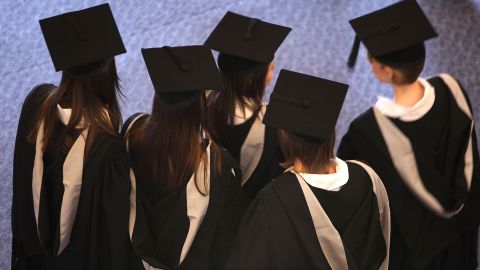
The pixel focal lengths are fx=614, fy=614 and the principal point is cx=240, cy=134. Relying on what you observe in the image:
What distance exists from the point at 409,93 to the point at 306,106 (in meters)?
0.49

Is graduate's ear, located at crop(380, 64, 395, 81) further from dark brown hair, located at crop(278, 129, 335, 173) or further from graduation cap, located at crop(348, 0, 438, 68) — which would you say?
dark brown hair, located at crop(278, 129, 335, 173)

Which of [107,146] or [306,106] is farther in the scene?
[107,146]

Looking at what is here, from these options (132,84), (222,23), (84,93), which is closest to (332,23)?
(132,84)

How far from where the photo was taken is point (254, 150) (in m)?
2.60

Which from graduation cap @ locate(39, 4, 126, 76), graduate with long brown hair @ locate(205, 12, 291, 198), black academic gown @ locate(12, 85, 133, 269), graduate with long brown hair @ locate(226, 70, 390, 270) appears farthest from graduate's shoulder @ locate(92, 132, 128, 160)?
graduate with long brown hair @ locate(226, 70, 390, 270)

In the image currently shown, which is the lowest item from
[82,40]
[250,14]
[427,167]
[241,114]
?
[250,14]

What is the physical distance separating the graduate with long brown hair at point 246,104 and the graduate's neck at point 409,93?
1.76ft

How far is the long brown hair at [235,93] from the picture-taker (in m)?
2.56

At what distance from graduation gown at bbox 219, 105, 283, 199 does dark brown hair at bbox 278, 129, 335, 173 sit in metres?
0.47

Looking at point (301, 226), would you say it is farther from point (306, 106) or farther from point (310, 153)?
point (306, 106)

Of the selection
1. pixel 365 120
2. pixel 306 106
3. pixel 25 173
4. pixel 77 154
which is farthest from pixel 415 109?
pixel 25 173

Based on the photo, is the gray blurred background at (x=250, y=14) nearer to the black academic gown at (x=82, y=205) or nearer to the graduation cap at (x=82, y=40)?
the black academic gown at (x=82, y=205)

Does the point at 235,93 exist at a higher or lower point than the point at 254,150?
higher

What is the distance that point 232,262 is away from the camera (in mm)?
2057
